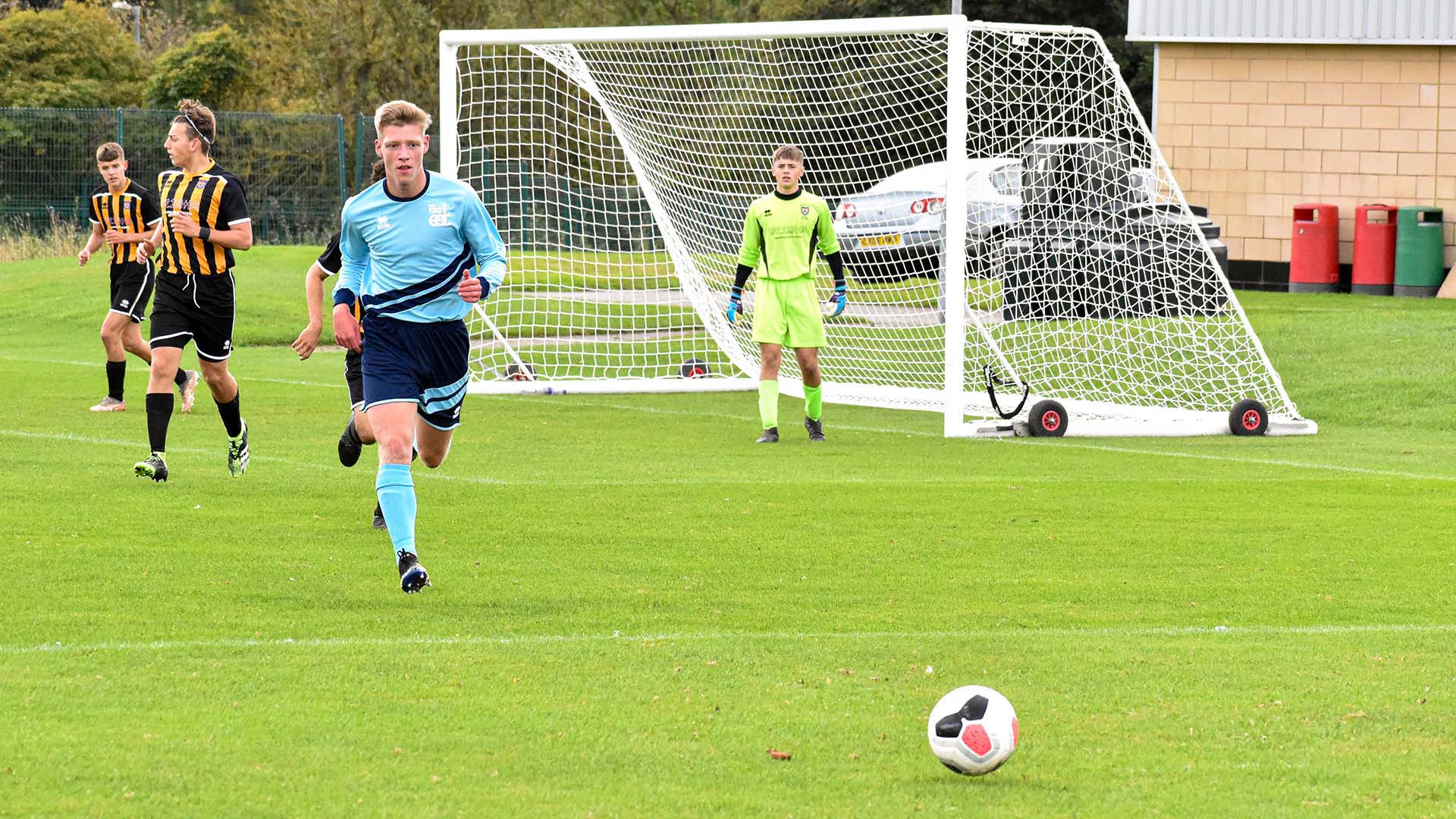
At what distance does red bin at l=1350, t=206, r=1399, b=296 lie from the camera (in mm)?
25375

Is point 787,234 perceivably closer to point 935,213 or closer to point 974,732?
point 935,213

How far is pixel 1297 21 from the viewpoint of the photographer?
25844mm

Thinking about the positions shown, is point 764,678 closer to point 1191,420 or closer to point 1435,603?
point 1435,603

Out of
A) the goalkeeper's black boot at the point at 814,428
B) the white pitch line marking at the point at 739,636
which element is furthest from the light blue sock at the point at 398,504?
the goalkeeper's black boot at the point at 814,428

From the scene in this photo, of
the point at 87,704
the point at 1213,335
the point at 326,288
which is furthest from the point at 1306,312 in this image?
the point at 87,704

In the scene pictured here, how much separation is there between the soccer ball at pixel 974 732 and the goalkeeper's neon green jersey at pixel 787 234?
331 inches

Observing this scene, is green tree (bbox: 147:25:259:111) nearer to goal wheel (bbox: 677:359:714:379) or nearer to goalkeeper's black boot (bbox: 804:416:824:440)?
goal wheel (bbox: 677:359:714:379)

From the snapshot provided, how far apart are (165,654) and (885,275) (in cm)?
1207

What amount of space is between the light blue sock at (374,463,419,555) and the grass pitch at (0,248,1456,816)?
0.79ft

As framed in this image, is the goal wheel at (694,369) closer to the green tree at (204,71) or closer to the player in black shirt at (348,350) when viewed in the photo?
the player in black shirt at (348,350)

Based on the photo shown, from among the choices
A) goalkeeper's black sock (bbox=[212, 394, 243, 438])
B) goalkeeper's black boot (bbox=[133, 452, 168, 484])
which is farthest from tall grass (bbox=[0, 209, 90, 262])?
goalkeeper's black boot (bbox=[133, 452, 168, 484])

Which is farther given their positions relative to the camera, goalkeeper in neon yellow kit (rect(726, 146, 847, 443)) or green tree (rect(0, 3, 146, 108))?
green tree (rect(0, 3, 146, 108))

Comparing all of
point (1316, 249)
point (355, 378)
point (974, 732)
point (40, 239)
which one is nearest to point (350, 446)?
point (355, 378)

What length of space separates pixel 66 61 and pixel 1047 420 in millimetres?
Result: 31252
